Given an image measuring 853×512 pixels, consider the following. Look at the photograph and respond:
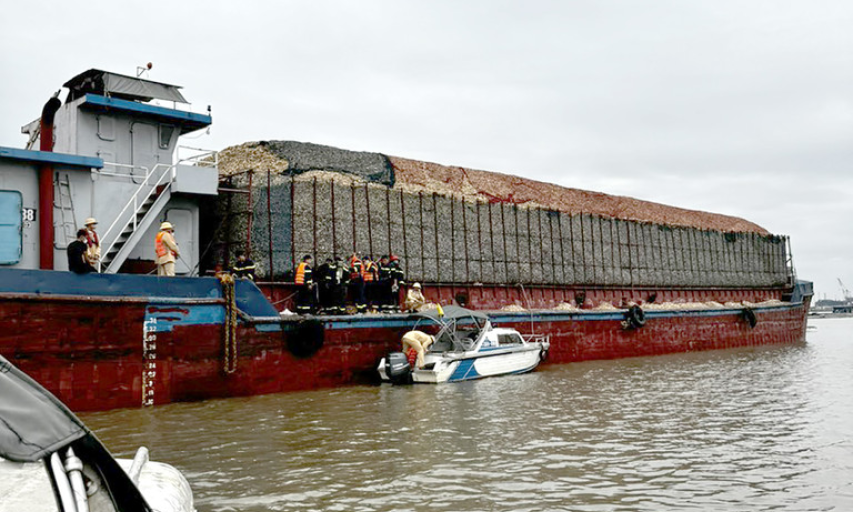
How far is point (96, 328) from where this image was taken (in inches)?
488

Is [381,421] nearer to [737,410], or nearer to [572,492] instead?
[572,492]

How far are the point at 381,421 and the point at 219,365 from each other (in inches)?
171

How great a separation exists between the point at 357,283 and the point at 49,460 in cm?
1573

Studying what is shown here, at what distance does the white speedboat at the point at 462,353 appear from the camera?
16.4 meters

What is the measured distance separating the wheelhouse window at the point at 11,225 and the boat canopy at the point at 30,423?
484 inches

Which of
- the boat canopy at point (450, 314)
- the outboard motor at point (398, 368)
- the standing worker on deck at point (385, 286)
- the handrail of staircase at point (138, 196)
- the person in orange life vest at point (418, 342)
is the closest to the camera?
the handrail of staircase at point (138, 196)

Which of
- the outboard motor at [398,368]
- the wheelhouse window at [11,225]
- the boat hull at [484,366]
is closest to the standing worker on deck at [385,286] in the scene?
the outboard motor at [398,368]

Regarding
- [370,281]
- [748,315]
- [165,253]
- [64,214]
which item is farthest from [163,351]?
[748,315]

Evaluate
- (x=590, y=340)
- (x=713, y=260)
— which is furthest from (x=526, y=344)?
(x=713, y=260)

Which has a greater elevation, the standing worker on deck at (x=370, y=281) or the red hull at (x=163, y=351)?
the standing worker on deck at (x=370, y=281)

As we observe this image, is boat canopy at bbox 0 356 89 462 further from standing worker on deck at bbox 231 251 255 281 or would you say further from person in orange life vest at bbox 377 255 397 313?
person in orange life vest at bbox 377 255 397 313

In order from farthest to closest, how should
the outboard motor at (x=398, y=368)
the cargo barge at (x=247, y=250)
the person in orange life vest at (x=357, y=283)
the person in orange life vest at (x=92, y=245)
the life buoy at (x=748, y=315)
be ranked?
the life buoy at (x=748, y=315) < the person in orange life vest at (x=357, y=283) < the outboard motor at (x=398, y=368) < the person in orange life vest at (x=92, y=245) < the cargo barge at (x=247, y=250)

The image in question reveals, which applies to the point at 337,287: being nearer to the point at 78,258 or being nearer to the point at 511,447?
the point at 78,258

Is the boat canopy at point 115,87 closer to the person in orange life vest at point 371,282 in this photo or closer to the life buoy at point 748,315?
the person in orange life vest at point 371,282
